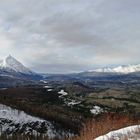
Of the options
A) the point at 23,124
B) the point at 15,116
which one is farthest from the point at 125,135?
the point at 15,116

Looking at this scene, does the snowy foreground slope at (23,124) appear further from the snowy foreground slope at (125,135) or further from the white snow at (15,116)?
the snowy foreground slope at (125,135)

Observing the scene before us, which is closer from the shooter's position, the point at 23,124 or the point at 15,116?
the point at 23,124

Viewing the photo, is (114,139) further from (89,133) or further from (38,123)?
(38,123)

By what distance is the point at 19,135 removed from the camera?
290 ft

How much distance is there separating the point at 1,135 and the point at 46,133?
1150 cm

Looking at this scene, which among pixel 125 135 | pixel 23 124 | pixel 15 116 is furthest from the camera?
pixel 15 116

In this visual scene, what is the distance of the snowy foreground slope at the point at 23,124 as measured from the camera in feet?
306

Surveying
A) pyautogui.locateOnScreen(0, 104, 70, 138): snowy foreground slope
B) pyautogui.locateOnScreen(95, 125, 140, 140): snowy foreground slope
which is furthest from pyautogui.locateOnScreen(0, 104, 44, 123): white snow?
pyautogui.locateOnScreen(95, 125, 140, 140): snowy foreground slope

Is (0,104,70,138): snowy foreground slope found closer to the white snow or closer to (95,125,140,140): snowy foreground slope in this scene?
the white snow

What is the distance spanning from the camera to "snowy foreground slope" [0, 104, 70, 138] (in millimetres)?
93250

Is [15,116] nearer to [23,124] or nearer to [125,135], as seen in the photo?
[23,124]

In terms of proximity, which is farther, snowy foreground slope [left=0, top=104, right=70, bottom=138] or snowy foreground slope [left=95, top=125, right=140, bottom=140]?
snowy foreground slope [left=0, top=104, right=70, bottom=138]

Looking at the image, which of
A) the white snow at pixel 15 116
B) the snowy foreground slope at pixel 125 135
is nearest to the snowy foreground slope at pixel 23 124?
the white snow at pixel 15 116

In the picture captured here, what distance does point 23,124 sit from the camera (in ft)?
323
